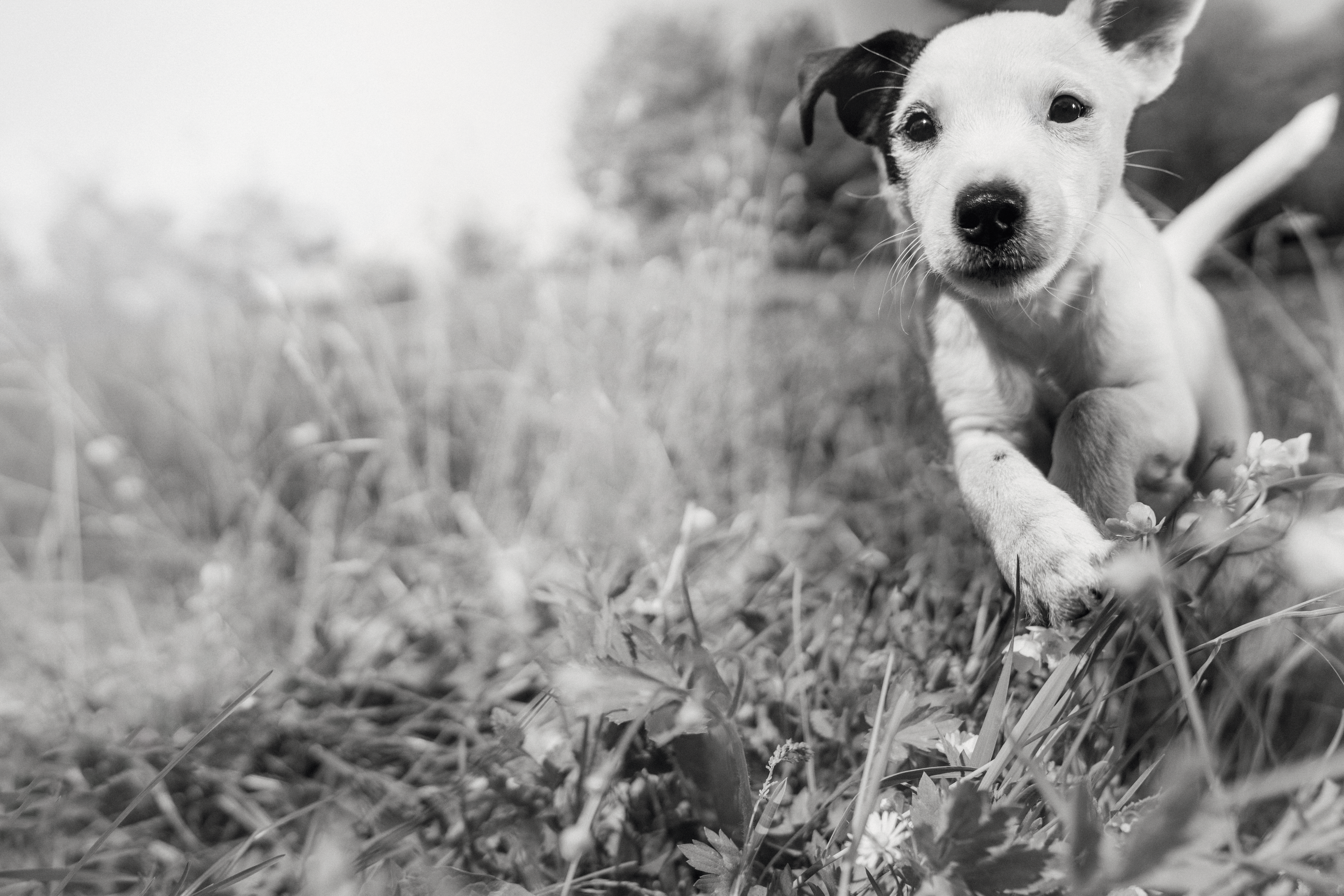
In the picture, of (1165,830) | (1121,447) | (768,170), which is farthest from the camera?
(768,170)

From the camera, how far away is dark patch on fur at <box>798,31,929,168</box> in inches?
47.4

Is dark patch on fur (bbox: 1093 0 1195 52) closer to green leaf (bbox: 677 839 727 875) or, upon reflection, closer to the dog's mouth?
the dog's mouth

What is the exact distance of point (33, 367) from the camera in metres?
2.59

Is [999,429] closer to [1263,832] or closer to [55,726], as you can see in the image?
[1263,832]

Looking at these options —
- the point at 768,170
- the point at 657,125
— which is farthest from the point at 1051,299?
the point at 657,125

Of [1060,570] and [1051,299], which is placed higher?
[1051,299]

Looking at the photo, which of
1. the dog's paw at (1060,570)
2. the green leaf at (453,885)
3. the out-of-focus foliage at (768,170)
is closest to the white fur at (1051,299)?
the dog's paw at (1060,570)

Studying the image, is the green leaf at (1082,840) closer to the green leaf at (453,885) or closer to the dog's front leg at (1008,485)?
the dog's front leg at (1008,485)

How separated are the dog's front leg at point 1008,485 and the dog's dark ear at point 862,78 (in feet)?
1.01

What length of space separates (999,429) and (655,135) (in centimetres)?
1175

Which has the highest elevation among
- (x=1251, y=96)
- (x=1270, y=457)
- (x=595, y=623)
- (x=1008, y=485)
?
(x=1251, y=96)

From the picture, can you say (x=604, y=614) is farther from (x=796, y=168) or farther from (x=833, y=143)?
(x=833, y=143)

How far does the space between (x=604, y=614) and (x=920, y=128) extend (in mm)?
803

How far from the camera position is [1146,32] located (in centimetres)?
125
